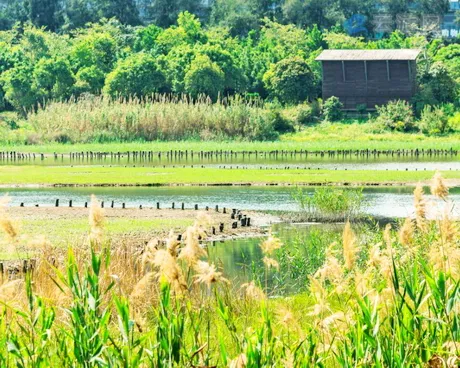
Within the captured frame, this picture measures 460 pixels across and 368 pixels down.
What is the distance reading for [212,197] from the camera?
126 feet

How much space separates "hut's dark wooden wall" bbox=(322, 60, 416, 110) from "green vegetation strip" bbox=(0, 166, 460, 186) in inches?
1339

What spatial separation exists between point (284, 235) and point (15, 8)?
4062 inches

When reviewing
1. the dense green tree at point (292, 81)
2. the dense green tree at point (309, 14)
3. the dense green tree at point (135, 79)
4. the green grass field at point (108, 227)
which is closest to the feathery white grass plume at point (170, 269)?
the green grass field at point (108, 227)

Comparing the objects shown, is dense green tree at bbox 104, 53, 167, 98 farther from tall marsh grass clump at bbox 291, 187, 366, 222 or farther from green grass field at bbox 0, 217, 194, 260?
green grass field at bbox 0, 217, 194, 260

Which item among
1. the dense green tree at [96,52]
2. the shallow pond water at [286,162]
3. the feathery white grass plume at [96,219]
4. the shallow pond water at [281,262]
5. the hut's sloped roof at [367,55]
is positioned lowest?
the shallow pond water at [286,162]

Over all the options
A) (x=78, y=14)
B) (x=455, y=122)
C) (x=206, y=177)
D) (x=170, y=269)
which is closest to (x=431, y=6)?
(x=78, y=14)

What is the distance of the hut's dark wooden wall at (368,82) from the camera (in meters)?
81.9

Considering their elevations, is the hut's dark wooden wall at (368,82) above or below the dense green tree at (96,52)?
below

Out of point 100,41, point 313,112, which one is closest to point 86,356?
point 313,112

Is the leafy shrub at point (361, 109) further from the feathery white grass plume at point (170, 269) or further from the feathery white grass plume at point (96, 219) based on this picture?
the feathery white grass plume at point (170, 269)

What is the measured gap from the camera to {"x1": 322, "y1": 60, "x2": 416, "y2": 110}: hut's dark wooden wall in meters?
81.9

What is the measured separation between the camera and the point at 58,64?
8388 centimetres

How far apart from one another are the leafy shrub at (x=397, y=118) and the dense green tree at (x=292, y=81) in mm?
8396

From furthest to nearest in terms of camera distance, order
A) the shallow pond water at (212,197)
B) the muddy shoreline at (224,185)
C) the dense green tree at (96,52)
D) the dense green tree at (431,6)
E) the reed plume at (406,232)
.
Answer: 1. the dense green tree at (431,6)
2. the dense green tree at (96,52)
3. the muddy shoreline at (224,185)
4. the shallow pond water at (212,197)
5. the reed plume at (406,232)
